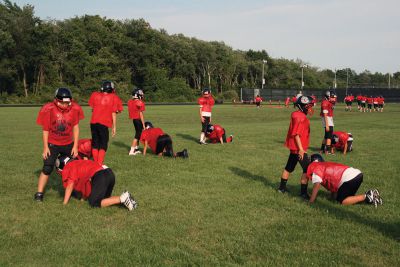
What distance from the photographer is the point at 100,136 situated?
9.87 metres

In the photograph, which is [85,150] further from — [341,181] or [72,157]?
Answer: [341,181]

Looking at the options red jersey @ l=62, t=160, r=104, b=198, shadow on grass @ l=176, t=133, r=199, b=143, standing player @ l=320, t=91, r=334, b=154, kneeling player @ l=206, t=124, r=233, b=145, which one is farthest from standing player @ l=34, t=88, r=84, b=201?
shadow on grass @ l=176, t=133, r=199, b=143

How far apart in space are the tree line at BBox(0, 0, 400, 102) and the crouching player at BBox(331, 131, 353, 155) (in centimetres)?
5478

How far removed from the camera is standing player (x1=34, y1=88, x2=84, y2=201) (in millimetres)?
7508

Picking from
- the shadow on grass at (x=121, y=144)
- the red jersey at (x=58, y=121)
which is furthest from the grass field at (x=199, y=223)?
the shadow on grass at (x=121, y=144)

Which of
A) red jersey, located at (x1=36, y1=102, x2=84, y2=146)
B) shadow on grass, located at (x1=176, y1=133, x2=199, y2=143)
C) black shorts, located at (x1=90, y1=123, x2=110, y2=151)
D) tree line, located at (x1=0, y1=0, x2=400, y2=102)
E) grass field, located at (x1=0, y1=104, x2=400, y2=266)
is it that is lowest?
shadow on grass, located at (x1=176, y1=133, x2=199, y2=143)

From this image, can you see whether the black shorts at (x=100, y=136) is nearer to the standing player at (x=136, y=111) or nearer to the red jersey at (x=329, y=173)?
the standing player at (x=136, y=111)

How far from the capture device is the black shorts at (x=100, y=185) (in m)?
6.95

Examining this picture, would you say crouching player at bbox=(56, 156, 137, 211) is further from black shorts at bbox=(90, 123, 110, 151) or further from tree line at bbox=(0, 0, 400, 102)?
tree line at bbox=(0, 0, 400, 102)

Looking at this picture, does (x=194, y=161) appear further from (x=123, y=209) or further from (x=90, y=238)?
(x=90, y=238)

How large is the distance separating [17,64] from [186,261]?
68.0m

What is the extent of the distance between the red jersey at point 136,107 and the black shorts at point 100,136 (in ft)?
10.6

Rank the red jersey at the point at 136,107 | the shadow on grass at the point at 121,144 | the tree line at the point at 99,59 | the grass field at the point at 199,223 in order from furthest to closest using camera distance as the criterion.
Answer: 1. the tree line at the point at 99,59
2. the shadow on grass at the point at 121,144
3. the red jersey at the point at 136,107
4. the grass field at the point at 199,223

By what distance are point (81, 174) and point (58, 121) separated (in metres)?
1.19
